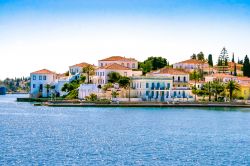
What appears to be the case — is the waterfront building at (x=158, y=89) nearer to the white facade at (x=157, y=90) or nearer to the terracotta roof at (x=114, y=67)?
the white facade at (x=157, y=90)

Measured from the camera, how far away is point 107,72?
9031 cm

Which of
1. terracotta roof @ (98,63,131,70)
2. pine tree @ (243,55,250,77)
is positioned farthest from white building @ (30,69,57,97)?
pine tree @ (243,55,250,77)

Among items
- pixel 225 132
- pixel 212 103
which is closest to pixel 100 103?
pixel 212 103

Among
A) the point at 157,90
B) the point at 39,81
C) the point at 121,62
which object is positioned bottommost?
the point at 157,90

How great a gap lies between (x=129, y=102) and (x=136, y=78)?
8.24 meters

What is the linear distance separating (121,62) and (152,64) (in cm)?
1076

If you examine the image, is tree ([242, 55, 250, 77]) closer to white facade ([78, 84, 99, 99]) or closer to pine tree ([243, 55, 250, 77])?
pine tree ([243, 55, 250, 77])

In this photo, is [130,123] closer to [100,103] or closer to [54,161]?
[54,161]

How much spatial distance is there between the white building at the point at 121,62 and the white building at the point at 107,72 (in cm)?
702

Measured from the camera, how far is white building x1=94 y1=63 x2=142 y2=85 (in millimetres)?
90312

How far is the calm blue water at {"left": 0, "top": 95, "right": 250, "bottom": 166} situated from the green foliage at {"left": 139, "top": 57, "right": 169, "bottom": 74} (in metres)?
51.2

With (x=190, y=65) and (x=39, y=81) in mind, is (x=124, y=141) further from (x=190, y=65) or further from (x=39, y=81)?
(x=190, y=65)

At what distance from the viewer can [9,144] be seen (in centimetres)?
3519

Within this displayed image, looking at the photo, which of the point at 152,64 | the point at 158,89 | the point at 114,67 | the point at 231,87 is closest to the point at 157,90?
the point at 158,89
